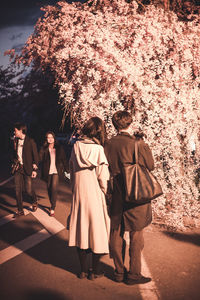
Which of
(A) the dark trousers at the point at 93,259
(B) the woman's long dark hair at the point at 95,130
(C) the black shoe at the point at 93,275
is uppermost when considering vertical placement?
(B) the woman's long dark hair at the point at 95,130

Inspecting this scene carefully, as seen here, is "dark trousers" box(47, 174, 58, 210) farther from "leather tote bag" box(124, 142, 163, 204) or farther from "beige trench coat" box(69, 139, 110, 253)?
"leather tote bag" box(124, 142, 163, 204)

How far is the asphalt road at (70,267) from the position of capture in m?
3.38

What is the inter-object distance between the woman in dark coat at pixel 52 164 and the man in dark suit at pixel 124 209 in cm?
329

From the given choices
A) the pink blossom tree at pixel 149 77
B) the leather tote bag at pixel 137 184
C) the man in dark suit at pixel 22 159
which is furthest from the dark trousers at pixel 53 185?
the leather tote bag at pixel 137 184

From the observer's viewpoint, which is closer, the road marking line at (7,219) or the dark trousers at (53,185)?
the road marking line at (7,219)

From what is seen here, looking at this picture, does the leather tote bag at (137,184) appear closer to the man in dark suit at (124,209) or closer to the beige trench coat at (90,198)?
the man in dark suit at (124,209)

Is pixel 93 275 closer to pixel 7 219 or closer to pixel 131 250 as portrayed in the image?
pixel 131 250

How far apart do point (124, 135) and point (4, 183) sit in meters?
9.17

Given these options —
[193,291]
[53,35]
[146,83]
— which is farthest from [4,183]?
[193,291]

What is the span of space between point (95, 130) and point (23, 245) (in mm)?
2509

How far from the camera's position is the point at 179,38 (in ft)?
20.3

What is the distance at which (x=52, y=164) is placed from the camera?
267 inches

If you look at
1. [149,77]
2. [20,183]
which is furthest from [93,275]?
[149,77]

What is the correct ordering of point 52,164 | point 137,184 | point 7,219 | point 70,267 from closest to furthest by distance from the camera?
point 137,184
point 70,267
point 7,219
point 52,164
